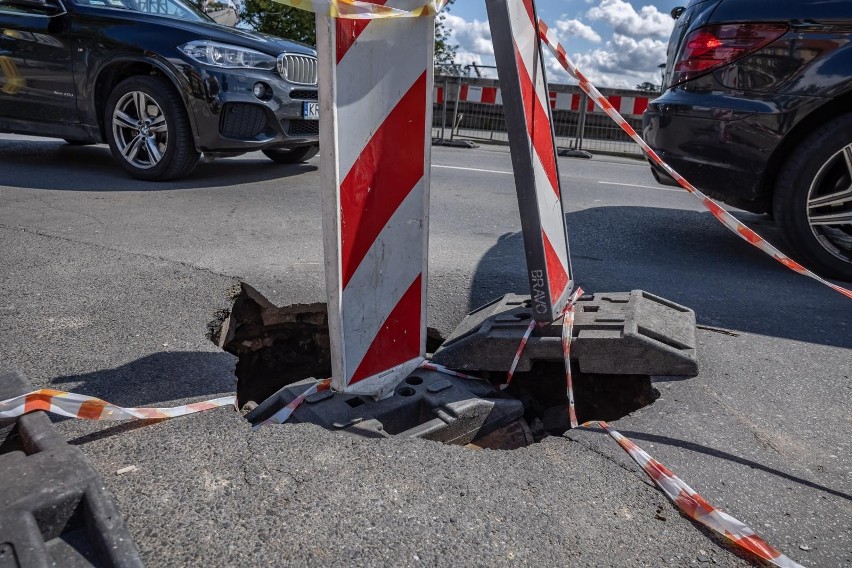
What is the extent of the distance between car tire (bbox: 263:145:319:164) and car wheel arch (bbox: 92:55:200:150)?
6.06 feet

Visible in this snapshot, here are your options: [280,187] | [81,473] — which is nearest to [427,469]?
[81,473]

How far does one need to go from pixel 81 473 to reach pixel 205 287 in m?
2.02

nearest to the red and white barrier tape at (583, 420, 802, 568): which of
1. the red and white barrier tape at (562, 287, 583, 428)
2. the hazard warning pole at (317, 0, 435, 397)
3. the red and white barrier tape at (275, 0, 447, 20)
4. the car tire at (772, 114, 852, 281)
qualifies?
the red and white barrier tape at (562, 287, 583, 428)

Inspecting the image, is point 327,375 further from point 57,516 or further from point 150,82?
point 150,82

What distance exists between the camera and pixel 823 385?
2969mm

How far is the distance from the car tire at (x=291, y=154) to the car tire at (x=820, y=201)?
5.19 m

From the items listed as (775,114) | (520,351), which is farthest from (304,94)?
(520,351)

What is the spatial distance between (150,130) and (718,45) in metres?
4.77

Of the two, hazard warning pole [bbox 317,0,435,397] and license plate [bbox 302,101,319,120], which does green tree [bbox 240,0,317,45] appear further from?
hazard warning pole [bbox 317,0,435,397]

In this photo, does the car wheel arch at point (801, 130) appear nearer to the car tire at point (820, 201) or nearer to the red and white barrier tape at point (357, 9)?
the car tire at point (820, 201)

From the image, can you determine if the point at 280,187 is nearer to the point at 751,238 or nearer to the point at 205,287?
the point at 205,287

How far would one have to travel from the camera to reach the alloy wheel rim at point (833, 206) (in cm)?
431

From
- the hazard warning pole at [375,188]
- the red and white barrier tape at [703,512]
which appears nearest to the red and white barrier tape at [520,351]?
the hazard warning pole at [375,188]

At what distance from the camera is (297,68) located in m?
6.74
